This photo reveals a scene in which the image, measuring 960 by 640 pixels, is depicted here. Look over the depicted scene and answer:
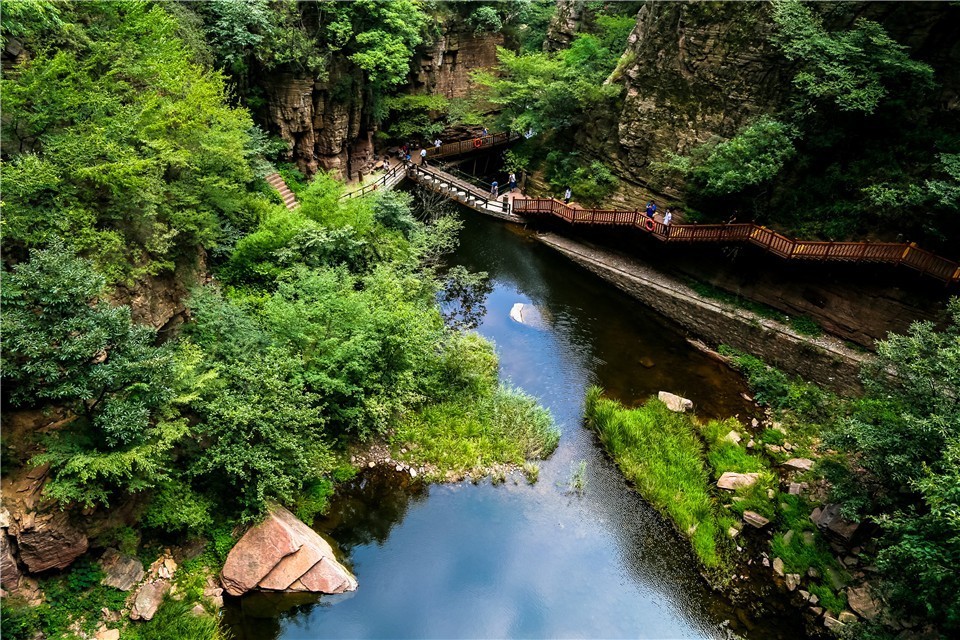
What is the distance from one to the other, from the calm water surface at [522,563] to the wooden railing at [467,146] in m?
23.7

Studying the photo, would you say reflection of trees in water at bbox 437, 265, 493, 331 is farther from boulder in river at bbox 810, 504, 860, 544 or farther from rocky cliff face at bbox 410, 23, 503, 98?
rocky cliff face at bbox 410, 23, 503, 98

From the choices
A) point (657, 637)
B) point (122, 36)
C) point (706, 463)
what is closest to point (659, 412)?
point (706, 463)

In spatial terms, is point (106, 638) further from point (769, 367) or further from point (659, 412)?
point (769, 367)

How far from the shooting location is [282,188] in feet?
84.9

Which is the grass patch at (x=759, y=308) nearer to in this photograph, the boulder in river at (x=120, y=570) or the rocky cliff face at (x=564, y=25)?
the rocky cliff face at (x=564, y=25)

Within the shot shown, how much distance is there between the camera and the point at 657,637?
12.3 meters

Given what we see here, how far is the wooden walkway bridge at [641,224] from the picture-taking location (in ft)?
57.6

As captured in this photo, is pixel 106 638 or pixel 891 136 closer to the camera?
pixel 106 638

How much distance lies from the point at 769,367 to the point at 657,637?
12.2 meters

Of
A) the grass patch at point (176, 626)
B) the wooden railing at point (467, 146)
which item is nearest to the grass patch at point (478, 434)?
the grass patch at point (176, 626)

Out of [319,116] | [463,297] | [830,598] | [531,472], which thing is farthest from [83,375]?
[319,116]

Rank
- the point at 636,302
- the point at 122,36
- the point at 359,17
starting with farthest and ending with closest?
the point at 359,17 < the point at 636,302 < the point at 122,36

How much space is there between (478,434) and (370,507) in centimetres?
398

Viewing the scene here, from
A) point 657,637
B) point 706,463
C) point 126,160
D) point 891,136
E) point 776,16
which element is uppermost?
point 776,16
